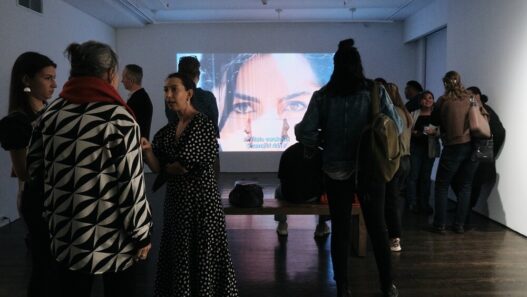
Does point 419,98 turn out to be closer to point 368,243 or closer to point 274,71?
point 368,243

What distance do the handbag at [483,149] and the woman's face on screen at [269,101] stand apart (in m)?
4.81

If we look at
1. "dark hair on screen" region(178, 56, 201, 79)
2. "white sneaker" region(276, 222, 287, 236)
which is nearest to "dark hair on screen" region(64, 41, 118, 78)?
"dark hair on screen" region(178, 56, 201, 79)

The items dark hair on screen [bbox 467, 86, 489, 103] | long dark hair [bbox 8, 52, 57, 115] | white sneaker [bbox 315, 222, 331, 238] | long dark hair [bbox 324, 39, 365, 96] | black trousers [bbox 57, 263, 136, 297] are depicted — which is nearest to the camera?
black trousers [bbox 57, 263, 136, 297]

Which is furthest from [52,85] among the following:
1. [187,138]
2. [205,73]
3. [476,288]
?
[205,73]

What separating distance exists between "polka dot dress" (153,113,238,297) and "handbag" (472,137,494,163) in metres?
3.03

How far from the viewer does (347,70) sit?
2602 mm

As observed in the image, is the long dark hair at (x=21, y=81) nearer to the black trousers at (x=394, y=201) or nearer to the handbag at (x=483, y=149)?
the black trousers at (x=394, y=201)

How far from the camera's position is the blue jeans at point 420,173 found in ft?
18.0

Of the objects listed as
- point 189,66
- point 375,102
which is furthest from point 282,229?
point 375,102

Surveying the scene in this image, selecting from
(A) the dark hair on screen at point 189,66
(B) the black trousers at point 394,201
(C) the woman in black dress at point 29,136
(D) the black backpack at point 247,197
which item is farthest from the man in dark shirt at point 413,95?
(C) the woman in black dress at point 29,136

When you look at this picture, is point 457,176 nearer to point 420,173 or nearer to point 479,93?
point 420,173

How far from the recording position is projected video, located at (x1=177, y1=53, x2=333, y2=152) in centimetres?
906

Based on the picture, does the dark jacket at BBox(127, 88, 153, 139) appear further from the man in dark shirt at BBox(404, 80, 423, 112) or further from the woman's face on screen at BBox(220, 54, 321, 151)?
the woman's face on screen at BBox(220, 54, 321, 151)

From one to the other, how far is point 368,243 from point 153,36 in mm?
6366
